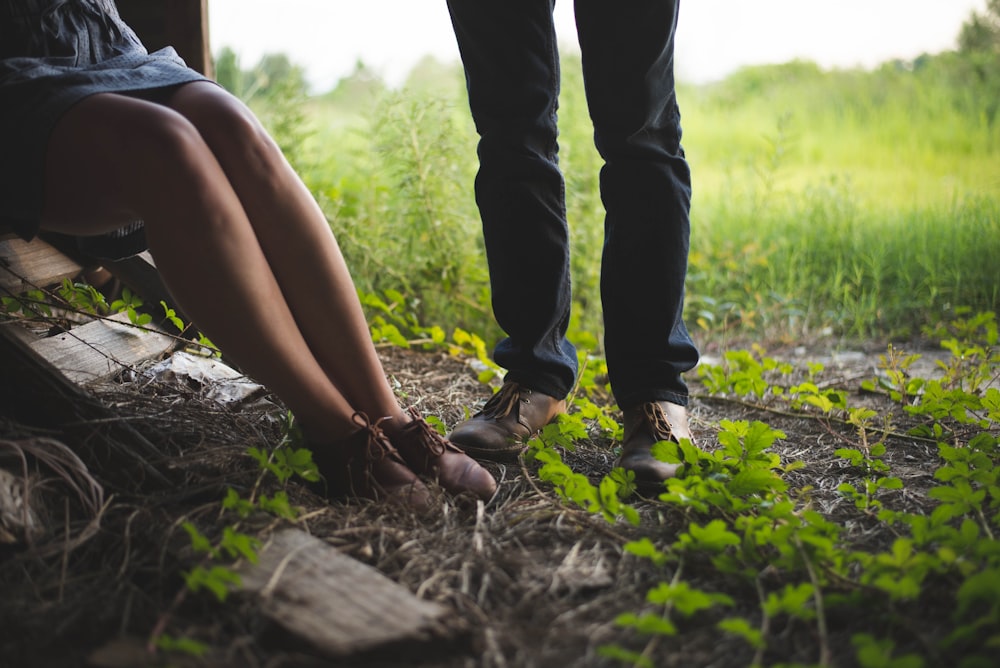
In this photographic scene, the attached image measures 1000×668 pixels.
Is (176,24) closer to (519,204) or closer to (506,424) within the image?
(519,204)

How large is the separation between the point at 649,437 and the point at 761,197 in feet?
9.08

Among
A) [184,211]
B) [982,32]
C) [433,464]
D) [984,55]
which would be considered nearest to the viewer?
[184,211]

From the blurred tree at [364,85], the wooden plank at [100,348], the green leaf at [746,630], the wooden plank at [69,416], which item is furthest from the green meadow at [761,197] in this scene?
the green leaf at [746,630]

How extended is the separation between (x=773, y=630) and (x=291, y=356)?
0.81 m

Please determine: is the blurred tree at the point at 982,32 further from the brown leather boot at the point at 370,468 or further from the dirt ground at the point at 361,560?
the brown leather boot at the point at 370,468

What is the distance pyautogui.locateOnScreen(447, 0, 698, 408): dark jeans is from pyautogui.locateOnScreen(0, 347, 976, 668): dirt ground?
1.16ft

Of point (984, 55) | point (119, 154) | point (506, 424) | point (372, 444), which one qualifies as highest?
point (984, 55)

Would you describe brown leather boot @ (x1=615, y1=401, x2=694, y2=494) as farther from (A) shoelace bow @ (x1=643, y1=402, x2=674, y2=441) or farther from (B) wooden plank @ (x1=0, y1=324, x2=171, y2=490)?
(B) wooden plank @ (x1=0, y1=324, x2=171, y2=490)

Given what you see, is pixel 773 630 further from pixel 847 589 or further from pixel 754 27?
pixel 754 27

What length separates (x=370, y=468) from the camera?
4.41ft

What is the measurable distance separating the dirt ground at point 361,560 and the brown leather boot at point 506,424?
0.06 meters

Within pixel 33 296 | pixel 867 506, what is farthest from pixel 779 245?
pixel 33 296

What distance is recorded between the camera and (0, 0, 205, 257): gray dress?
4.01 feet

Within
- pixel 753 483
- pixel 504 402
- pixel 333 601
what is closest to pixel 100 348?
pixel 504 402
